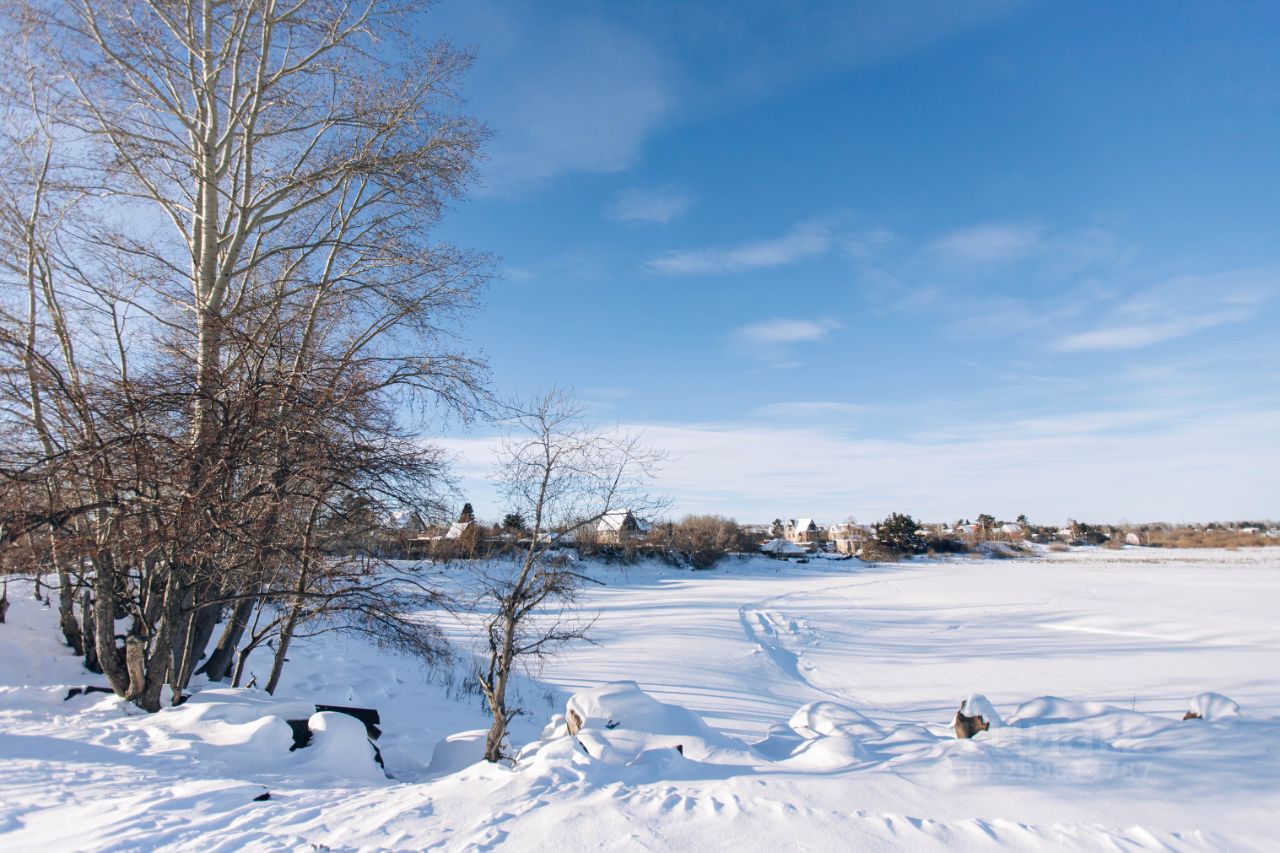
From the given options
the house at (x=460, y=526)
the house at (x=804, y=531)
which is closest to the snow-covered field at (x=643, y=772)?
the house at (x=460, y=526)

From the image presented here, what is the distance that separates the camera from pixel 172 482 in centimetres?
576

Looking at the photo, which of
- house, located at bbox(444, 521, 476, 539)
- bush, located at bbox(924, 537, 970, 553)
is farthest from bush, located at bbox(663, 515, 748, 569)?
house, located at bbox(444, 521, 476, 539)

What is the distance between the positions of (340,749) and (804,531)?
103m

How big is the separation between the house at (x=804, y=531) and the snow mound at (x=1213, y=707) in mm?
96988

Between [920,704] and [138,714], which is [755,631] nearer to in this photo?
[920,704]

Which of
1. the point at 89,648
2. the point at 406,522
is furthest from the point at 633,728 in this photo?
the point at 89,648

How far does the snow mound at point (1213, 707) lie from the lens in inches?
231

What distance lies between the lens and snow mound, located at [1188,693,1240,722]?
588 centimetres

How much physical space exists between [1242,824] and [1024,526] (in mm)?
114292

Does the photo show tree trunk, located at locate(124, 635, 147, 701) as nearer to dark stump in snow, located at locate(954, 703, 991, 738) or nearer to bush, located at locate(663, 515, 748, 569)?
dark stump in snow, located at locate(954, 703, 991, 738)

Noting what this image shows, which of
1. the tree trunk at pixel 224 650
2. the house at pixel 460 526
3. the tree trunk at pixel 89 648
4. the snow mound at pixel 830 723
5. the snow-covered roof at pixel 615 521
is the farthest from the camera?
the house at pixel 460 526

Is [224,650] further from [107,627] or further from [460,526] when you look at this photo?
[460,526]

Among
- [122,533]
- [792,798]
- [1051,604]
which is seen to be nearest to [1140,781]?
[792,798]

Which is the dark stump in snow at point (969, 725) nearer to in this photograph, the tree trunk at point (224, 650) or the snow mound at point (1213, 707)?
the snow mound at point (1213, 707)
